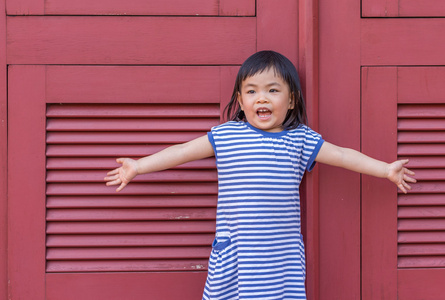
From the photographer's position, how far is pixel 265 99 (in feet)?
4.63

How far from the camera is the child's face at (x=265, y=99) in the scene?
142cm

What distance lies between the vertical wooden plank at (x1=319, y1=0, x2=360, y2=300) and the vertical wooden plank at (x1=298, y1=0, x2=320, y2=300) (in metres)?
0.03

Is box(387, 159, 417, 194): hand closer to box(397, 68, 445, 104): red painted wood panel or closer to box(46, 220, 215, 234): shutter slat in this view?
box(397, 68, 445, 104): red painted wood panel

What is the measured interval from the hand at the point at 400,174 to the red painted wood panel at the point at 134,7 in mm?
636

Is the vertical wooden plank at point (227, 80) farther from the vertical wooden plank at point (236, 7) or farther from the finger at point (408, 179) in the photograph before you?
the finger at point (408, 179)

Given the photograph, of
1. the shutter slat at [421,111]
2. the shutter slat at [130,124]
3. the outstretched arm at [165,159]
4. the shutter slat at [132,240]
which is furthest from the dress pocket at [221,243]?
the shutter slat at [421,111]

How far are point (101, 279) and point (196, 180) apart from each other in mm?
423

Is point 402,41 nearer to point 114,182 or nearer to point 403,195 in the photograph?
point 403,195

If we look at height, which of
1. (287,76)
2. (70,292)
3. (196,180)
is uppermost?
(287,76)

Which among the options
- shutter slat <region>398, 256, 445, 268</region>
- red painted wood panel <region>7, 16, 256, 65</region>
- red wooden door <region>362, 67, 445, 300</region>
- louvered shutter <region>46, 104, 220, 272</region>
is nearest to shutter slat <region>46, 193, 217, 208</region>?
louvered shutter <region>46, 104, 220, 272</region>

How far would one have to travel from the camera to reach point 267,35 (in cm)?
157

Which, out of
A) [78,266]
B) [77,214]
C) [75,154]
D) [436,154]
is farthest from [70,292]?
[436,154]

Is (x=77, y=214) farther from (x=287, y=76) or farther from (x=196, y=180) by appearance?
(x=287, y=76)

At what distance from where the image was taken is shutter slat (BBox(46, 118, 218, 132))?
156 centimetres
